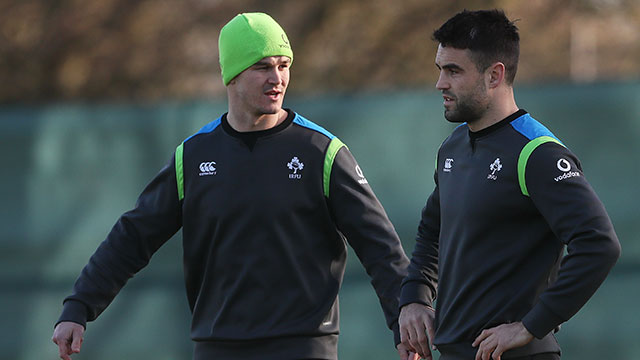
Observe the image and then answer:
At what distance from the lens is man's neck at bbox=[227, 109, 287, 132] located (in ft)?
16.9

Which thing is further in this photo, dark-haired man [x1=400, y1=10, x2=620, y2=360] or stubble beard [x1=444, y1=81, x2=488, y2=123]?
stubble beard [x1=444, y1=81, x2=488, y2=123]

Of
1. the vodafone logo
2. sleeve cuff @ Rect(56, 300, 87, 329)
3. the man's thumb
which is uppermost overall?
the vodafone logo

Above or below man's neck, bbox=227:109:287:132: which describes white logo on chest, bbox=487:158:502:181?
below

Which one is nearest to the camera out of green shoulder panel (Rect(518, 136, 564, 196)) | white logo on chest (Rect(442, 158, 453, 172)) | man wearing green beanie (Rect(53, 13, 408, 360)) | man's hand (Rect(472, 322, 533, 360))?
man's hand (Rect(472, 322, 533, 360))

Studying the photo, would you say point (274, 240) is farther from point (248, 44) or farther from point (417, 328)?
point (248, 44)

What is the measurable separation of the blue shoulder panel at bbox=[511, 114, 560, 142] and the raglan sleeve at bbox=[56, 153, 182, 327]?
1708 millimetres

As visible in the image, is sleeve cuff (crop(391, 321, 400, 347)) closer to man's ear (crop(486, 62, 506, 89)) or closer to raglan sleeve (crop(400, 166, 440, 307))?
raglan sleeve (crop(400, 166, 440, 307))

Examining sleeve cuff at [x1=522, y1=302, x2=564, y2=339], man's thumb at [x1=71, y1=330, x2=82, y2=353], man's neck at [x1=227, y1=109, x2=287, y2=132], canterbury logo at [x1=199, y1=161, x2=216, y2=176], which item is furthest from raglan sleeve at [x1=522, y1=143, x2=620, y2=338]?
man's thumb at [x1=71, y1=330, x2=82, y2=353]

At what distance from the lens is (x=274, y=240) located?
197 inches

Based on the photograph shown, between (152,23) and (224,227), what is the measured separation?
10.6 metres

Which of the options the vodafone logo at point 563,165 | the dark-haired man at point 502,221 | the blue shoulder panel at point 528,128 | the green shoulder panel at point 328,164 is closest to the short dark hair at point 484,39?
the dark-haired man at point 502,221

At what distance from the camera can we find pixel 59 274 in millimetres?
7883

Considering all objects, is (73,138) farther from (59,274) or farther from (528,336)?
(528,336)

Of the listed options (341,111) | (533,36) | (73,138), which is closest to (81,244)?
(73,138)
